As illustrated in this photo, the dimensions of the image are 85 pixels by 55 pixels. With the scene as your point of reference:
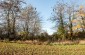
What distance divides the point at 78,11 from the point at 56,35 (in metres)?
10.5

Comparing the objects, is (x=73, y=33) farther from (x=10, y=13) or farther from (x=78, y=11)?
(x=10, y=13)

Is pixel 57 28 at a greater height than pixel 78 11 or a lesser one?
lesser

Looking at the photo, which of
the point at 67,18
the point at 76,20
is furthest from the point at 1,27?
the point at 76,20

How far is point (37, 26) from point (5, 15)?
13.5m

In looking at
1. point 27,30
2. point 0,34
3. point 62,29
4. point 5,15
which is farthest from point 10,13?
point 62,29

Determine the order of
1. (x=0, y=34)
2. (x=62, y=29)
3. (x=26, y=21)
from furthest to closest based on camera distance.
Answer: (x=26, y=21)
(x=62, y=29)
(x=0, y=34)

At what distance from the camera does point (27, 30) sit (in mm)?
56594

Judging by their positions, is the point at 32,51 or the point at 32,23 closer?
the point at 32,51

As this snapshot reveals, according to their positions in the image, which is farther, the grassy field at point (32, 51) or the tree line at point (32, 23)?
the tree line at point (32, 23)

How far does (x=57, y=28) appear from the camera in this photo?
5162 centimetres

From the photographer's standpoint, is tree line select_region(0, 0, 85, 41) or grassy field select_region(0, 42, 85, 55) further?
tree line select_region(0, 0, 85, 41)

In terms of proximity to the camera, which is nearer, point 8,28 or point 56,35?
point 8,28

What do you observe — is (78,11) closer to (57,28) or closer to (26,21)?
(57,28)

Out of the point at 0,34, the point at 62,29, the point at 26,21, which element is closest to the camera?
the point at 0,34
